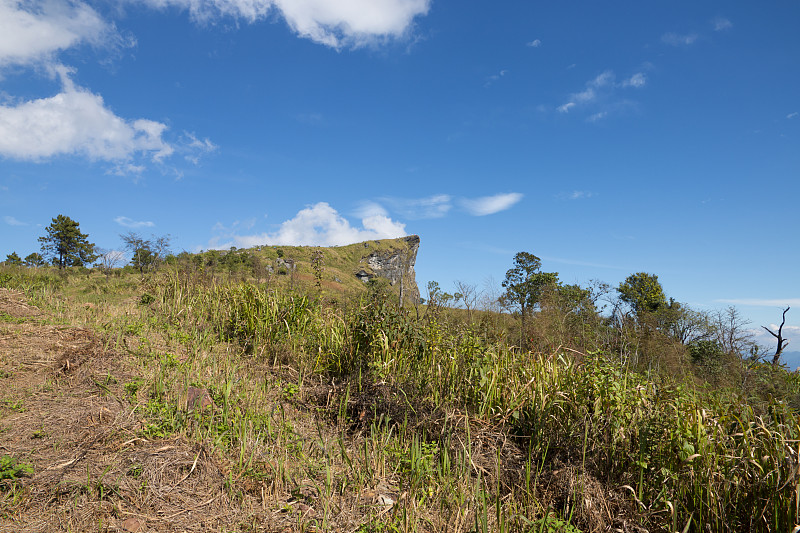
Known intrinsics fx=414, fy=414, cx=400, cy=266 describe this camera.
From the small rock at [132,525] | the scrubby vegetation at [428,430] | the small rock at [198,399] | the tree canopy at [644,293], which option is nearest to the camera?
the small rock at [132,525]

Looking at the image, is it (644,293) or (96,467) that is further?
(644,293)

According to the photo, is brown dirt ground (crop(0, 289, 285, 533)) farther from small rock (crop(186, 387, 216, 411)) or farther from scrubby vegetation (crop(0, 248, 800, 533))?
small rock (crop(186, 387, 216, 411))

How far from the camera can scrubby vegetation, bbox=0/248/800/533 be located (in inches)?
127

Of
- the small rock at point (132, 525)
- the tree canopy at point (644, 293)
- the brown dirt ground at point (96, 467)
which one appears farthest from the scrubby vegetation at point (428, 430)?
the tree canopy at point (644, 293)

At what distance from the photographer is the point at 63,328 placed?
20.6 ft

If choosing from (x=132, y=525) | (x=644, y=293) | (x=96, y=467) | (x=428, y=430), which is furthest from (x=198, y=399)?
(x=644, y=293)

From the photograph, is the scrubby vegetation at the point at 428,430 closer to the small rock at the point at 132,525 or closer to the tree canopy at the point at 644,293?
the small rock at the point at 132,525

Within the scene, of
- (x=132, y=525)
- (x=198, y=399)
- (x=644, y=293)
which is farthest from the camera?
(x=644, y=293)

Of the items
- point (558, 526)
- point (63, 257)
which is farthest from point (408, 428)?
point (63, 257)

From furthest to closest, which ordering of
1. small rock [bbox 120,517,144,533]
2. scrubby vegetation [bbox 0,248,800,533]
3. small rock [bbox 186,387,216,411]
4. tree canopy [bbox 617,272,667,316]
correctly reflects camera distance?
tree canopy [bbox 617,272,667,316] → small rock [bbox 186,387,216,411] → scrubby vegetation [bbox 0,248,800,533] → small rock [bbox 120,517,144,533]

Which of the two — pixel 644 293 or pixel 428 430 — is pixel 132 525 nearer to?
pixel 428 430

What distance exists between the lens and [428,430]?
4.66m

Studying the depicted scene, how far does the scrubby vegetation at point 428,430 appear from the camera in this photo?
3.23 metres

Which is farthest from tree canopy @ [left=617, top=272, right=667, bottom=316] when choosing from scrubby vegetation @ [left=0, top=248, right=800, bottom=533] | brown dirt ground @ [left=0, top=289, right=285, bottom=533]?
brown dirt ground @ [left=0, top=289, right=285, bottom=533]
